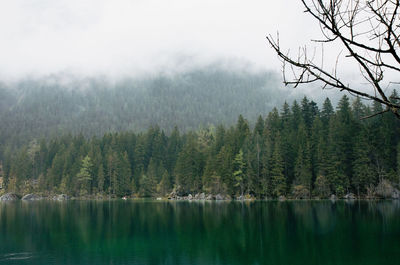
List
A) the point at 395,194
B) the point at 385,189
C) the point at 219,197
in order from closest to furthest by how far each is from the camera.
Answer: the point at 395,194, the point at 385,189, the point at 219,197

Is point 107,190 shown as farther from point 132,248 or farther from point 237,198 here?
point 132,248

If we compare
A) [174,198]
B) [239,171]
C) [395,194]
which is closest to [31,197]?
[174,198]

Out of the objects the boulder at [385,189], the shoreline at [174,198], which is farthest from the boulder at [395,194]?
the shoreline at [174,198]

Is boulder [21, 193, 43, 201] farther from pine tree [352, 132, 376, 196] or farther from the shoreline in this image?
pine tree [352, 132, 376, 196]

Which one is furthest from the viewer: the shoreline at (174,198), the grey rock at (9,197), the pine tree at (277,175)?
the grey rock at (9,197)

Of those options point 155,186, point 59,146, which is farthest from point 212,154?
point 59,146

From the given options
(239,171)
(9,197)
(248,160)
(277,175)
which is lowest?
(9,197)

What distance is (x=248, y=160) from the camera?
81.1 m

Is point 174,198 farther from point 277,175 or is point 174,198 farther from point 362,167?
point 362,167

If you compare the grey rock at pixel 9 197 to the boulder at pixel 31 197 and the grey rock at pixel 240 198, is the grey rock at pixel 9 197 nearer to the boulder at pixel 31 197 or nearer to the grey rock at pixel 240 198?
the boulder at pixel 31 197

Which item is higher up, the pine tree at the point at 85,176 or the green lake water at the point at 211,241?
the pine tree at the point at 85,176

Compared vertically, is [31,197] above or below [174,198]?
above

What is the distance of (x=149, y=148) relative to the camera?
12431cm

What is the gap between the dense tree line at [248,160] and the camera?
7119 centimetres
